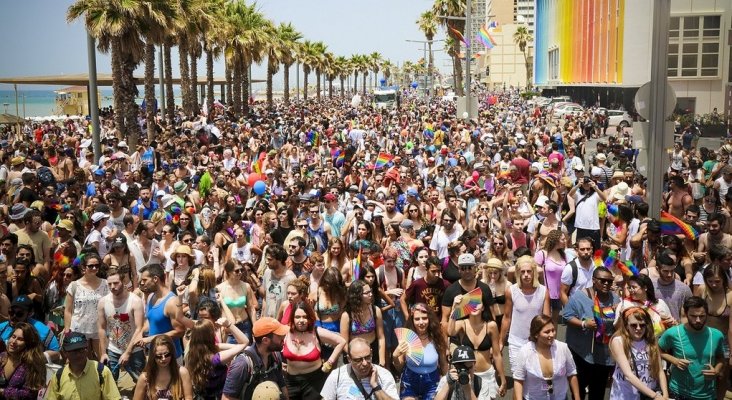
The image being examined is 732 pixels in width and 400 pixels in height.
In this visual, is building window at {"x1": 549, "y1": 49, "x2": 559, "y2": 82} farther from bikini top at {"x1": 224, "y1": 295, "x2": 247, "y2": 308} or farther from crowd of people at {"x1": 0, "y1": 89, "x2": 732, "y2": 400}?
bikini top at {"x1": 224, "y1": 295, "x2": 247, "y2": 308}

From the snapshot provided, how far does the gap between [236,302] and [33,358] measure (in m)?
1.93

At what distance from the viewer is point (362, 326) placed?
6684mm

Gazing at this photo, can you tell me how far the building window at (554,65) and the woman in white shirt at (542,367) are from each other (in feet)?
277

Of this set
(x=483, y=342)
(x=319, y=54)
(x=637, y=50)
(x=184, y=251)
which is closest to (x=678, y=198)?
(x=483, y=342)

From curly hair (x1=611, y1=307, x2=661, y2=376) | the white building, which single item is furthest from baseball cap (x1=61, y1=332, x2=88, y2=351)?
the white building

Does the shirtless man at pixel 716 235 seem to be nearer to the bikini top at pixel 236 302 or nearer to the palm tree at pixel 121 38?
the bikini top at pixel 236 302

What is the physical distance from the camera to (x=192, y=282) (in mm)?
7684

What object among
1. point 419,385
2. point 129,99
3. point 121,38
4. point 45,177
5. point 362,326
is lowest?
point 419,385

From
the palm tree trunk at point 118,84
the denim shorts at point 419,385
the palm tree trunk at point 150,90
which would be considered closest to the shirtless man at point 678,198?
the denim shorts at point 419,385

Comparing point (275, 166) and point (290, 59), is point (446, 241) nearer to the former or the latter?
point (275, 166)

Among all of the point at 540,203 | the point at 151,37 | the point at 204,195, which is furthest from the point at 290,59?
the point at 540,203

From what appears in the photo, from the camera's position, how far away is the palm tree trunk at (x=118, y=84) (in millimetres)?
22105

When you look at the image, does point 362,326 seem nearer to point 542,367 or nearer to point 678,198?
point 542,367

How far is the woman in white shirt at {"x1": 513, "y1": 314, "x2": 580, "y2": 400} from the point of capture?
562 centimetres
